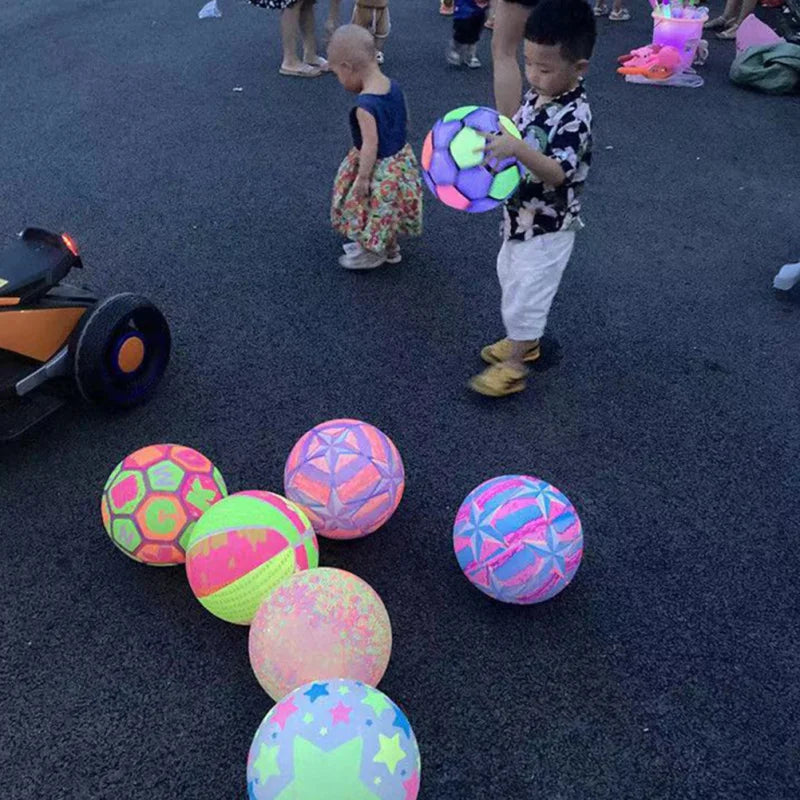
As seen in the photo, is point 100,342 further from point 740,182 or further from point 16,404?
point 740,182

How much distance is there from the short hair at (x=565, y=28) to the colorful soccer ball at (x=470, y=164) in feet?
0.75

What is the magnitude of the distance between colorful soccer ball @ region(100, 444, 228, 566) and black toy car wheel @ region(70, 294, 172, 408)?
467 millimetres

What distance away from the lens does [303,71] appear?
16.8ft

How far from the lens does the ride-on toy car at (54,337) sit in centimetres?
220

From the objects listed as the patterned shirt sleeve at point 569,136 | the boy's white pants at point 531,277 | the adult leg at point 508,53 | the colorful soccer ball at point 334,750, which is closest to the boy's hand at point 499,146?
the patterned shirt sleeve at point 569,136

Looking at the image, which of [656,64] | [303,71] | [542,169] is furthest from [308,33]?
[542,169]

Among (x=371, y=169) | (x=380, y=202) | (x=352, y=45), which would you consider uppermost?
(x=352, y=45)

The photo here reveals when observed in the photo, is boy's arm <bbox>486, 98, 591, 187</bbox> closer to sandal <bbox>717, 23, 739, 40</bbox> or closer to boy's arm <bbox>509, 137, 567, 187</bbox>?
boy's arm <bbox>509, 137, 567, 187</bbox>

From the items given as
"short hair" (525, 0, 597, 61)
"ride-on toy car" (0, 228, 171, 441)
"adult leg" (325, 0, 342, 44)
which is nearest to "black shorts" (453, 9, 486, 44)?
"adult leg" (325, 0, 342, 44)

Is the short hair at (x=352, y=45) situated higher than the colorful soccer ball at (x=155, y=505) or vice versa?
the short hair at (x=352, y=45)

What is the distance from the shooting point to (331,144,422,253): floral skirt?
3035mm

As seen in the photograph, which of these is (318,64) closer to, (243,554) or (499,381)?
(499,381)

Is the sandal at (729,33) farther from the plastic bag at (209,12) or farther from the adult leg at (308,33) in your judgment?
the plastic bag at (209,12)

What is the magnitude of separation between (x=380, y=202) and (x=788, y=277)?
5.44 feet
